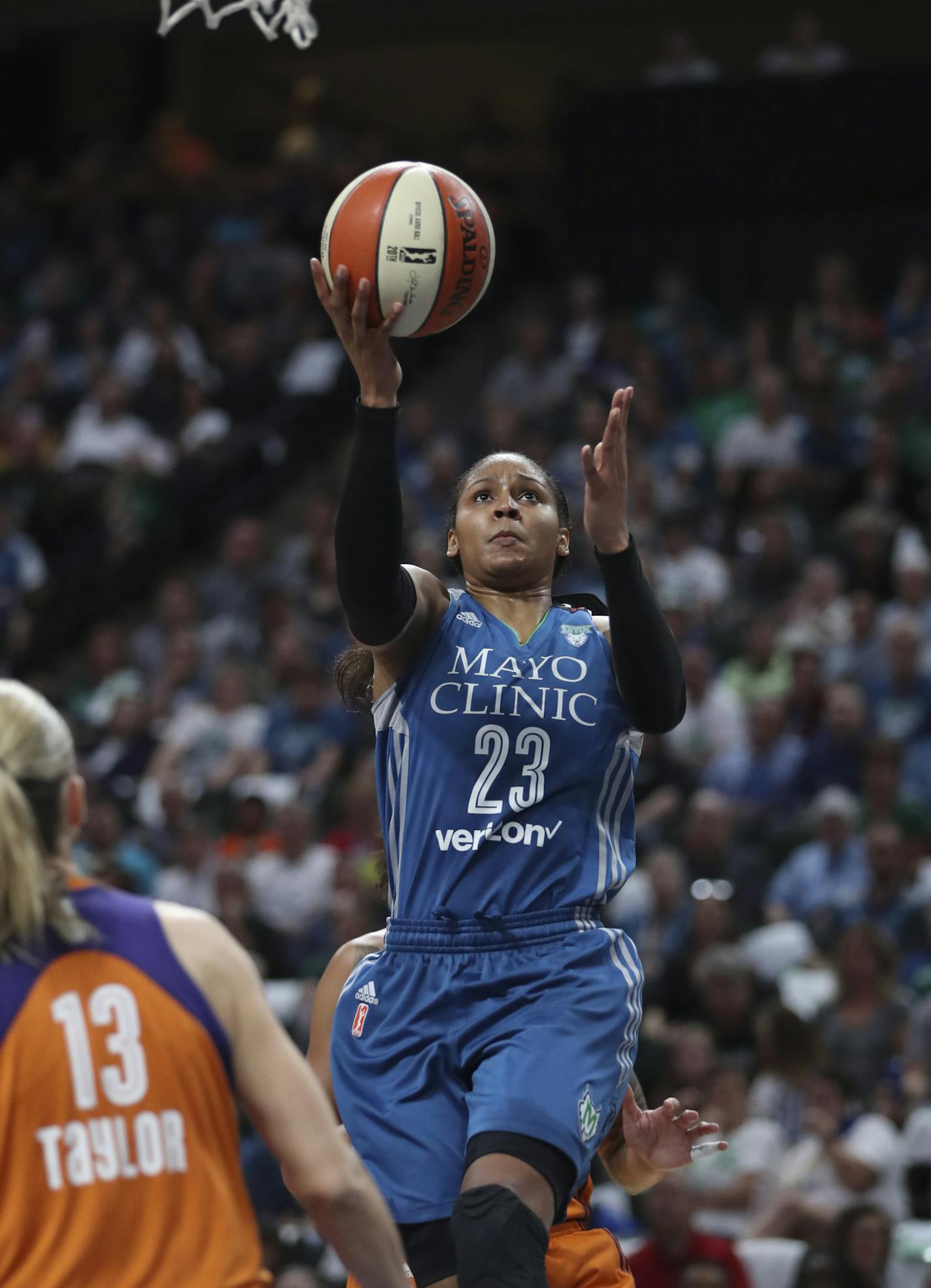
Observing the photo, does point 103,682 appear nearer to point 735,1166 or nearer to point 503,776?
point 735,1166

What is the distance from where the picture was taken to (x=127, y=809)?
11.5 metres

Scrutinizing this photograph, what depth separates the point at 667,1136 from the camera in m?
4.47

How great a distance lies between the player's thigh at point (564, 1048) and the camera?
392 cm

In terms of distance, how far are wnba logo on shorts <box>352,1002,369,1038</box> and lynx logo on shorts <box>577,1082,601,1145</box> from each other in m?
0.55

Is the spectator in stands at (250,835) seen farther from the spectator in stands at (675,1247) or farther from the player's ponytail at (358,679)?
the player's ponytail at (358,679)

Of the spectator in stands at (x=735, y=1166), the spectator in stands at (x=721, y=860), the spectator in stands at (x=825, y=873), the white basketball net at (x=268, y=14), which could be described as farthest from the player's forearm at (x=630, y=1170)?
the spectator in stands at (x=721, y=860)

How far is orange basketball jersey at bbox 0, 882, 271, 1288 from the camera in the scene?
9.48ft

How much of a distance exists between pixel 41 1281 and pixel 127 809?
8698 mm

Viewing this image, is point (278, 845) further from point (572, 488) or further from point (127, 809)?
point (572, 488)

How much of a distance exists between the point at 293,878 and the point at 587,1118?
638 cm

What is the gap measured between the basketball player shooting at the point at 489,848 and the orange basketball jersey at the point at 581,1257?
6.0 inches

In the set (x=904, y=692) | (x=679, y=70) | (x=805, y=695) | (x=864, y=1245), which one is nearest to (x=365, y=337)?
(x=864, y=1245)

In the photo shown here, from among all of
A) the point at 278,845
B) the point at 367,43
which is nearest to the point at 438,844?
the point at 278,845

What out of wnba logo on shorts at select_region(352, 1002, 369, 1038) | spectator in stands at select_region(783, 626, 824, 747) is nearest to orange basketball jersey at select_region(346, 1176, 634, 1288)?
wnba logo on shorts at select_region(352, 1002, 369, 1038)
